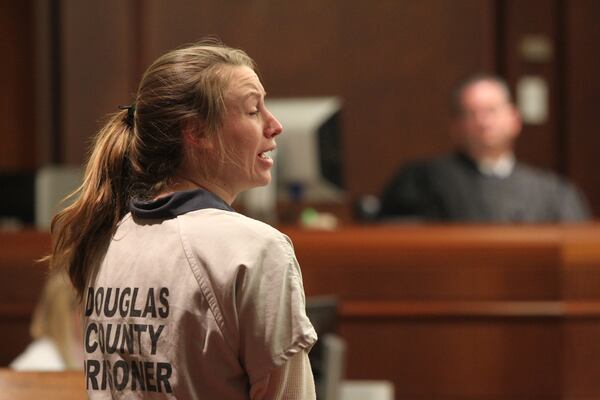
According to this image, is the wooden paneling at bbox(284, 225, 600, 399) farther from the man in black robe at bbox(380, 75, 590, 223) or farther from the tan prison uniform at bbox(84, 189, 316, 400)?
the tan prison uniform at bbox(84, 189, 316, 400)

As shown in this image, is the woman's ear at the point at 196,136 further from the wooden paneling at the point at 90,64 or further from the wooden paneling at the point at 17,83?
the wooden paneling at the point at 17,83

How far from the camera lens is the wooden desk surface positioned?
1646 mm

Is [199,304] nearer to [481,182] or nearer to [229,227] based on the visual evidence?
[229,227]

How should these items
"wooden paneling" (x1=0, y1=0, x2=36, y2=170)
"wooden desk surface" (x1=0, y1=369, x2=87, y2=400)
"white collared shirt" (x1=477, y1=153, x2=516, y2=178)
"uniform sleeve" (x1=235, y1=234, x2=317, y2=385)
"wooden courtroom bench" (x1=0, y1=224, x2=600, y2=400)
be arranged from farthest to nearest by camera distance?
"wooden paneling" (x1=0, y1=0, x2=36, y2=170), "white collared shirt" (x1=477, y1=153, x2=516, y2=178), "wooden courtroom bench" (x1=0, y1=224, x2=600, y2=400), "wooden desk surface" (x1=0, y1=369, x2=87, y2=400), "uniform sleeve" (x1=235, y1=234, x2=317, y2=385)

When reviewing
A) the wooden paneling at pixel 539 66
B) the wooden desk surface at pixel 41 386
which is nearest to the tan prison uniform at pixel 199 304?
the wooden desk surface at pixel 41 386

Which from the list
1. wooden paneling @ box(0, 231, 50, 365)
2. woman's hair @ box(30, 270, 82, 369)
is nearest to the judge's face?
wooden paneling @ box(0, 231, 50, 365)

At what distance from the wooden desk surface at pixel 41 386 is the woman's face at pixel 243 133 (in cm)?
52

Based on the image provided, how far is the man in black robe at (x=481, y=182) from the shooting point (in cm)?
514

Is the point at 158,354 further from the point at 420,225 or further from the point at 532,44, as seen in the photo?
the point at 532,44

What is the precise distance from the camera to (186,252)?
4.10ft

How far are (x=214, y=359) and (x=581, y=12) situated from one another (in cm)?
550

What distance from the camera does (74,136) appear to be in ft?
20.9

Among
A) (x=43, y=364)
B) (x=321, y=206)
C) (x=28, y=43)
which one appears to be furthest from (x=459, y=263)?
(x=28, y=43)

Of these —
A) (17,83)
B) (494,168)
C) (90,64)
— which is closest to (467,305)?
(494,168)
